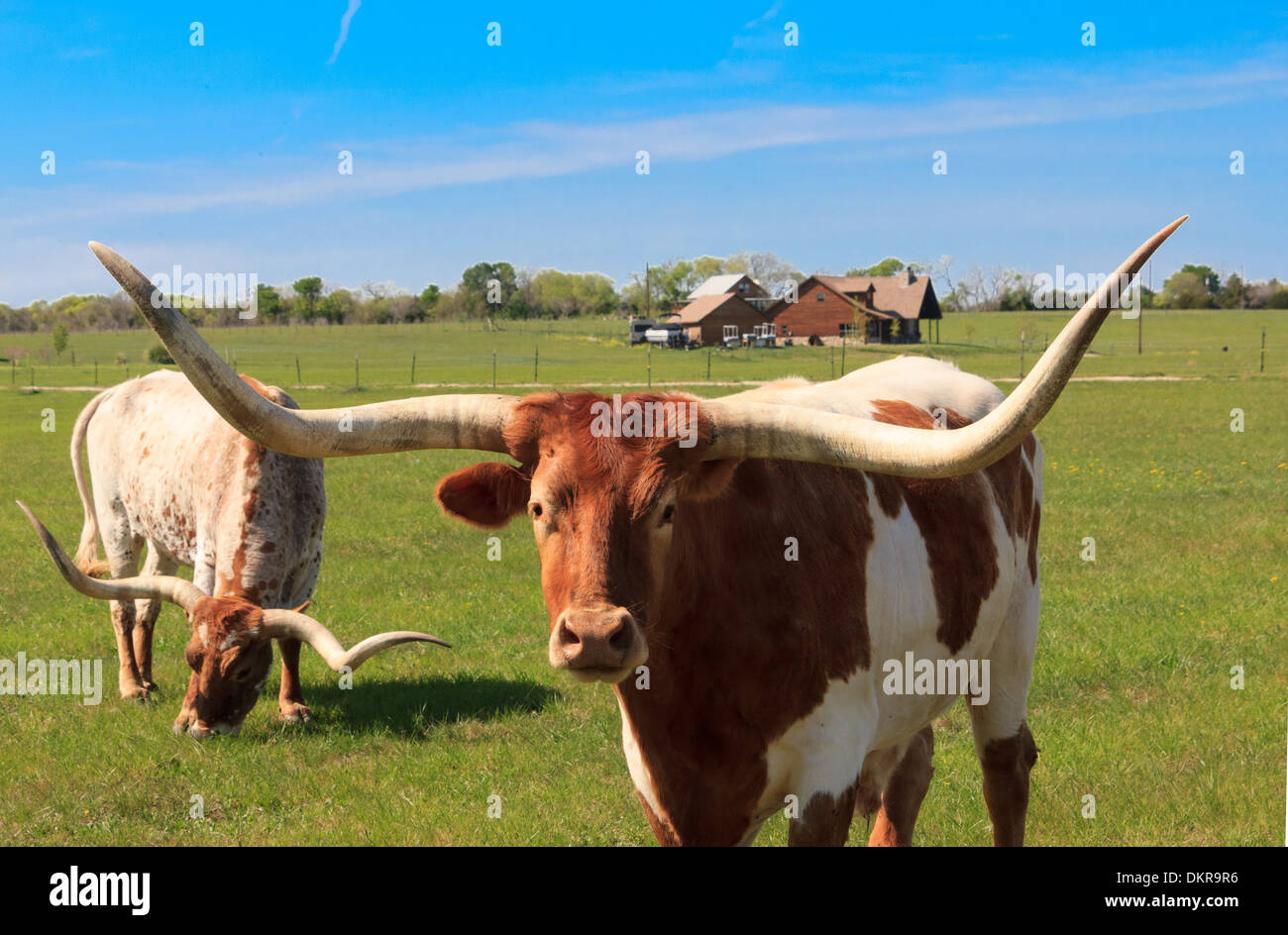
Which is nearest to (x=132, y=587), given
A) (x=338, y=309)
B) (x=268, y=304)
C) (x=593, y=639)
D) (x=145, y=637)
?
(x=145, y=637)

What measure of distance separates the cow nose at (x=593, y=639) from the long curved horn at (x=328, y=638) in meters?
2.85

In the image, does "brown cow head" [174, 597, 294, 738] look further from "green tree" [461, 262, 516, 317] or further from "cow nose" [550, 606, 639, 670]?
"green tree" [461, 262, 516, 317]

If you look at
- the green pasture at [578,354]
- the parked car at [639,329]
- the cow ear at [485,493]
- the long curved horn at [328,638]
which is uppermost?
the parked car at [639,329]

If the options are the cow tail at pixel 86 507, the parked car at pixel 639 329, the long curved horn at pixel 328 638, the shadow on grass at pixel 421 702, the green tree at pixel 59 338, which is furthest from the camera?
the parked car at pixel 639 329

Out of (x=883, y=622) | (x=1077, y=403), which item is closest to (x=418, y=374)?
(x=1077, y=403)

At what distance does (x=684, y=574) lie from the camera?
12.3ft

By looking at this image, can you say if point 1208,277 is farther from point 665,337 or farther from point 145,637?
point 145,637

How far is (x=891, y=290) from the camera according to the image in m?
96.6

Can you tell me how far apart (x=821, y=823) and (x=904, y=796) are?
6.43ft

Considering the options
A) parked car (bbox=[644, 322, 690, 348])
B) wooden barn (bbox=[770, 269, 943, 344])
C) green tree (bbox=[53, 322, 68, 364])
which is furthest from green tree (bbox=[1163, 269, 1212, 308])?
green tree (bbox=[53, 322, 68, 364])

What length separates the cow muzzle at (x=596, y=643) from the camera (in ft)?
10.2

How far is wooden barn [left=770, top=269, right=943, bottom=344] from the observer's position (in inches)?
3610

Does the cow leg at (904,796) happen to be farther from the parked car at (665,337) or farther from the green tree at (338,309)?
the green tree at (338,309)

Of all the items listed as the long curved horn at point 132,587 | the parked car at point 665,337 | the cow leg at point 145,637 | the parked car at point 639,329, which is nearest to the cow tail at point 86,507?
the cow leg at point 145,637
